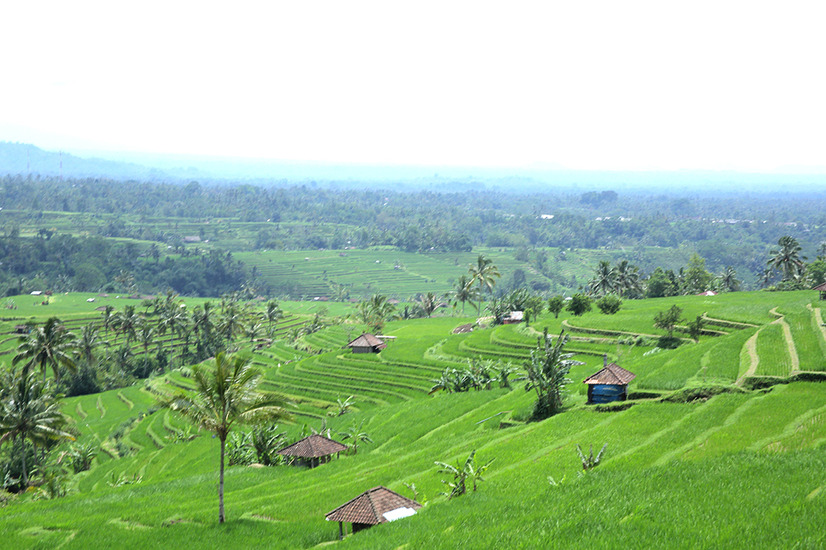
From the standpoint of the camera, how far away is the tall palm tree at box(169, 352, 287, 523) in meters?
26.2

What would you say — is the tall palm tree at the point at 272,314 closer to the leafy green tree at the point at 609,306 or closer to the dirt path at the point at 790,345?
the leafy green tree at the point at 609,306

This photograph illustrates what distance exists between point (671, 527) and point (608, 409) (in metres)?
16.7

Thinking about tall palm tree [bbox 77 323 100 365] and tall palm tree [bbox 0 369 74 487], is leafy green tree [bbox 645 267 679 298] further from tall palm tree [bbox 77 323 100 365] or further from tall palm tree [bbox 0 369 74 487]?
tall palm tree [bbox 0 369 74 487]

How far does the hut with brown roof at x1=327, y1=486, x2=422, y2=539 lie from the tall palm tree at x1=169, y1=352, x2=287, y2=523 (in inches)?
177

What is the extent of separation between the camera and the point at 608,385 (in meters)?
37.0

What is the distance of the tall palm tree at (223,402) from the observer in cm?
2620

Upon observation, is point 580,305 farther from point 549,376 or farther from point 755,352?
point 549,376

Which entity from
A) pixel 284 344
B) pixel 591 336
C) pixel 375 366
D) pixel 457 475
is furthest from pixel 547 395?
pixel 284 344

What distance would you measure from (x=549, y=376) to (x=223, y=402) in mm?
18922

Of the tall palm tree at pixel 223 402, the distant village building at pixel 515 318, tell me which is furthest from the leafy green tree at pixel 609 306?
the tall palm tree at pixel 223 402

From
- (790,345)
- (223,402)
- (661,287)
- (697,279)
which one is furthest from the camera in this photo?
(697,279)

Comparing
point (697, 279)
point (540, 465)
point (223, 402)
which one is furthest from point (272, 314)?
point (540, 465)

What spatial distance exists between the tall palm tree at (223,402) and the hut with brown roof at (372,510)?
449 centimetres

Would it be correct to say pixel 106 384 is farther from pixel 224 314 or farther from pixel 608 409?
pixel 608 409
